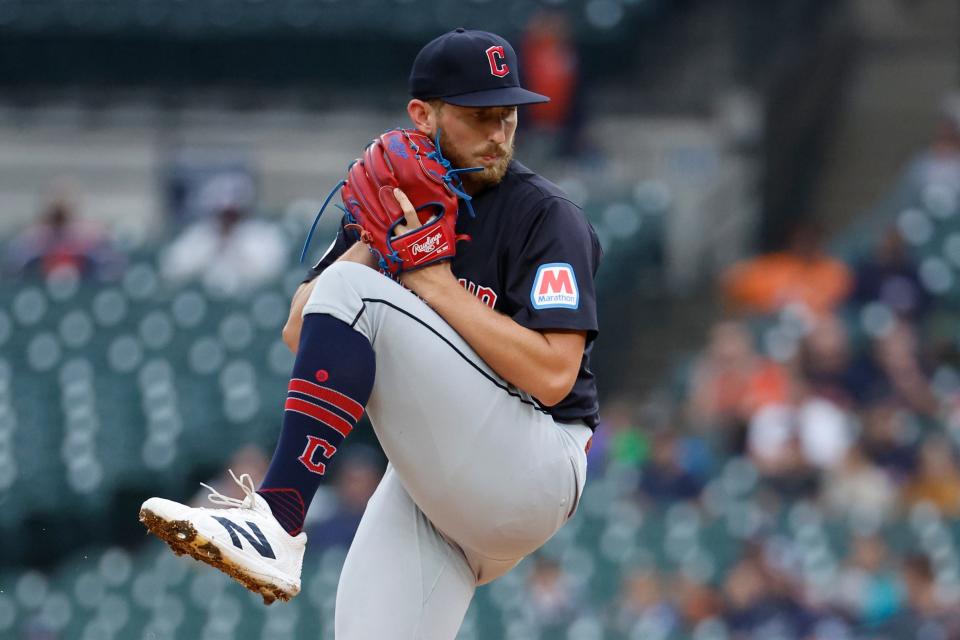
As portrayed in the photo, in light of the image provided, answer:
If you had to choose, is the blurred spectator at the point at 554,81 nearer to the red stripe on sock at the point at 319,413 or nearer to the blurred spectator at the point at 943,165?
the blurred spectator at the point at 943,165

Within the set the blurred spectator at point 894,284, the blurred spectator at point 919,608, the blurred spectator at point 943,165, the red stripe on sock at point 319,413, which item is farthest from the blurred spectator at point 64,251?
the red stripe on sock at point 319,413

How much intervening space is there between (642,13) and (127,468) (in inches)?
221

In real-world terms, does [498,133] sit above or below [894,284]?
above

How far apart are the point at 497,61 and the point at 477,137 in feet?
0.50

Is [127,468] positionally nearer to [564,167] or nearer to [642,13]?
[564,167]

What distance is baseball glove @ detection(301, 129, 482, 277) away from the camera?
317 cm

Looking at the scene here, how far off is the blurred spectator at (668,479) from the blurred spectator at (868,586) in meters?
0.90

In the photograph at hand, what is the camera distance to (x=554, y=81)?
1102 cm

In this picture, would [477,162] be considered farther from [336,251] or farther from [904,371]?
[904,371]

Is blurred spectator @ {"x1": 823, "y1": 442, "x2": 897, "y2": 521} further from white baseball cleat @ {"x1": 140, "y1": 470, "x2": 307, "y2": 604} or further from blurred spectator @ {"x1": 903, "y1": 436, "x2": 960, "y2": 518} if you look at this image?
white baseball cleat @ {"x1": 140, "y1": 470, "x2": 307, "y2": 604}

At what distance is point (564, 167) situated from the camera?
36.9 feet

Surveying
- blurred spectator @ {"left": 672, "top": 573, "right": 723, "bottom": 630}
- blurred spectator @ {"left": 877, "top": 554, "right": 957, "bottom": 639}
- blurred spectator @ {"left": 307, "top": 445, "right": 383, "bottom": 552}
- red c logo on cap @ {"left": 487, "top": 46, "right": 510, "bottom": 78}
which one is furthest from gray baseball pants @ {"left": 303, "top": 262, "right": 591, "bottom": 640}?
blurred spectator @ {"left": 307, "top": 445, "right": 383, "bottom": 552}

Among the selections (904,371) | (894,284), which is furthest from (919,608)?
(894,284)

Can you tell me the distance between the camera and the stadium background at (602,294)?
284 inches
